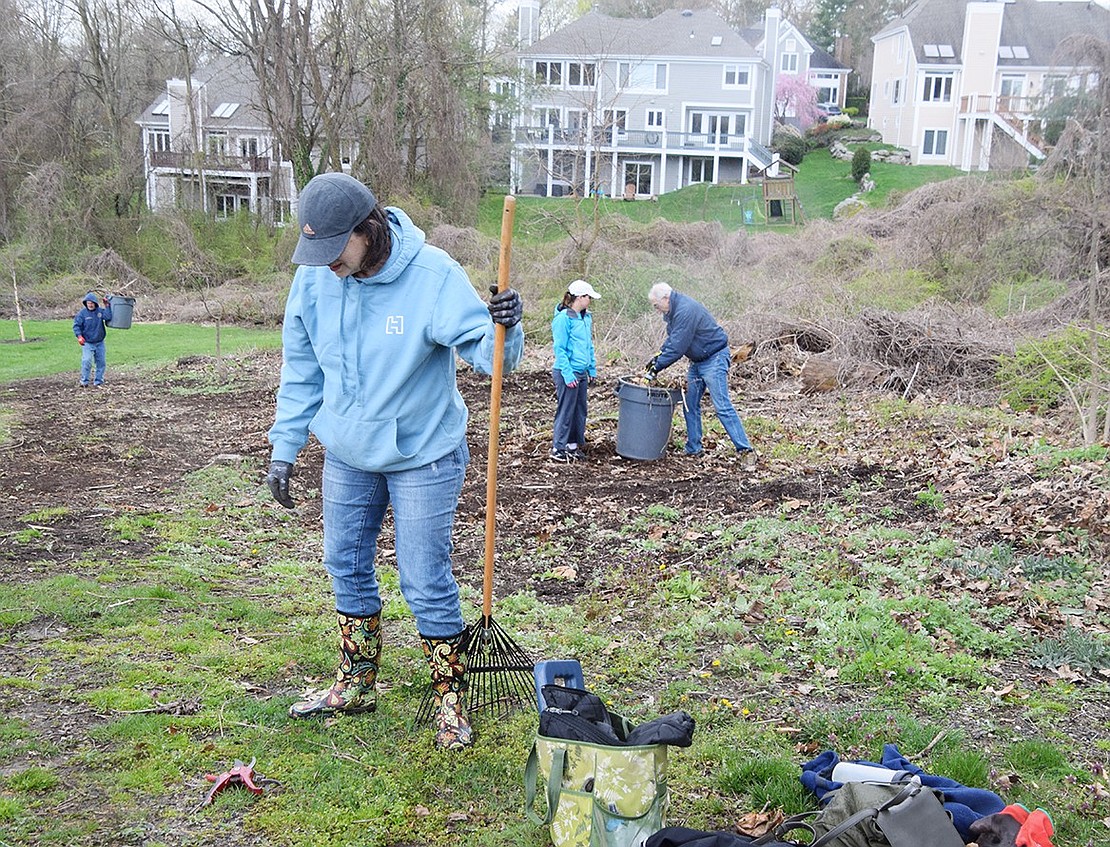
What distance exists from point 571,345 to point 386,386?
6.32m

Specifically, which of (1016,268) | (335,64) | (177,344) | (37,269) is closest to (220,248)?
(37,269)

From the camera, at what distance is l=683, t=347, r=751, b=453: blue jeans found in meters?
9.97

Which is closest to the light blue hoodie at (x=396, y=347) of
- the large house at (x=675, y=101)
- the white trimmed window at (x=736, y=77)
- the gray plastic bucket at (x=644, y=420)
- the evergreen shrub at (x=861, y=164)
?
the gray plastic bucket at (x=644, y=420)

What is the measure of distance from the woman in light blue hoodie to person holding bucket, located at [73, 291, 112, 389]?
40.2 feet

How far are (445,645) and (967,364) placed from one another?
11246mm

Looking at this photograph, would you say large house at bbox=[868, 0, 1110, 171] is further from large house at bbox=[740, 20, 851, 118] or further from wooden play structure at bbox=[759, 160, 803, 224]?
wooden play structure at bbox=[759, 160, 803, 224]

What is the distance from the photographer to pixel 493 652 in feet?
13.6

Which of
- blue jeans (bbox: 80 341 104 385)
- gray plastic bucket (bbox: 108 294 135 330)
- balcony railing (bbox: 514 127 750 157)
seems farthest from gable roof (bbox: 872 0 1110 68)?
blue jeans (bbox: 80 341 104 385)

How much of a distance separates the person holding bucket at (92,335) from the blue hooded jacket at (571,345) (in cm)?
836

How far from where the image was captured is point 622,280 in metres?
19.0

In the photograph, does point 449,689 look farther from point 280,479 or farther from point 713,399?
point 713,399

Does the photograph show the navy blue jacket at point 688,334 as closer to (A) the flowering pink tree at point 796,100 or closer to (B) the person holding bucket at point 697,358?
(B) the person holding bucket at point 697,358

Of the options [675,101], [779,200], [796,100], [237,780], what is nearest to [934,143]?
[796,100]

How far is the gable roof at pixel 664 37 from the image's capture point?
1676 inches
